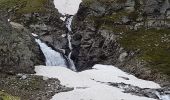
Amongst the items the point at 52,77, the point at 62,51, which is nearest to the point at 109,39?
the point at 62,51

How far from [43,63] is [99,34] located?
19534mm

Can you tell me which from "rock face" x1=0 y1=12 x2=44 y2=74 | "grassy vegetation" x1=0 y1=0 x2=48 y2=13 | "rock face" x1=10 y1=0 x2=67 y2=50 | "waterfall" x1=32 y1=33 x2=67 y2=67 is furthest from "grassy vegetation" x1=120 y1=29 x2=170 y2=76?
"grassy vegetation" x1=0 y1=0 x2=48 y2=13

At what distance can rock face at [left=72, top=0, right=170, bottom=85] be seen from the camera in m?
85.2

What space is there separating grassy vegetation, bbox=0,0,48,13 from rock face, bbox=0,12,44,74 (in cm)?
4037

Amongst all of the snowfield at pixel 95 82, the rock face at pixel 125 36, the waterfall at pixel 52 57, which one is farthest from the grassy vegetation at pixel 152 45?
the waterfall at pixel 52 57

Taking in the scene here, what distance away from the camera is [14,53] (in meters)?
77.3

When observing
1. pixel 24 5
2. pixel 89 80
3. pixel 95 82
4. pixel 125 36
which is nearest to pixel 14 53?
pixel 89 80

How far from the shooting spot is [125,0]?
377 ft

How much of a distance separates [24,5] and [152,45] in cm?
5068

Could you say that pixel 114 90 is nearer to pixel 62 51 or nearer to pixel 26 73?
pixel 26 73

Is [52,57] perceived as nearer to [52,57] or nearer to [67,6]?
[52,57]

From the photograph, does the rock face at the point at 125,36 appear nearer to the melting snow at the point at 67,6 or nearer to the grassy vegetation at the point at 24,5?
the melting snow at the point at 67,6

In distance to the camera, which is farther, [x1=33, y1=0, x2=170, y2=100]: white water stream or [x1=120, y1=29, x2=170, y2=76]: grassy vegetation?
[x1=120, y1=29, x2=170, y2=76]: grassy vegetation

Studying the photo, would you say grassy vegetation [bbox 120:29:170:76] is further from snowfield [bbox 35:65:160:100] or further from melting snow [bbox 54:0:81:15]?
melting snow [bbox 54:0:81:15]
